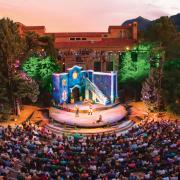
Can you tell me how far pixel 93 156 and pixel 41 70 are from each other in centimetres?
2460

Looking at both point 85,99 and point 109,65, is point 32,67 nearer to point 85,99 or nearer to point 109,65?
point 85,99

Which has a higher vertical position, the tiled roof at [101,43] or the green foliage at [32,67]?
the tiled roof at [101,43]

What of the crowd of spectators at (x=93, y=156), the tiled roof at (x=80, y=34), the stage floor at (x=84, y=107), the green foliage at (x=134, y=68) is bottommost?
the crowd of spectators at (x=93, y=156)

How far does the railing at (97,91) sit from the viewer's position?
159 ft

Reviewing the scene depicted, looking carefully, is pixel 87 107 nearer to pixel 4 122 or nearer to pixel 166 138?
pixel 4 122

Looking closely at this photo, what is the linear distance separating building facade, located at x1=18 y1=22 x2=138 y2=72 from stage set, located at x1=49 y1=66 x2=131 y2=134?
6904 millimetres

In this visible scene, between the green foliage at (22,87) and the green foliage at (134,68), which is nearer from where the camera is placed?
the green foliage at (22,87)

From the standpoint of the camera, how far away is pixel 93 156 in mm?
27578

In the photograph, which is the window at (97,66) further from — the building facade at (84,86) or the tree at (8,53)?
the tree at (8,53)

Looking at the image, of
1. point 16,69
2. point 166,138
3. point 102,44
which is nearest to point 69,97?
point 16,69

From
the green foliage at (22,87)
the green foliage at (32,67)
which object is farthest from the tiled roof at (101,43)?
the green foliage at (22,87)

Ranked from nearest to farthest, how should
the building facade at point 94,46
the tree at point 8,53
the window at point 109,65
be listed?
the tree at point 8,53, the building facade at point 94,46, the window at point 109,65

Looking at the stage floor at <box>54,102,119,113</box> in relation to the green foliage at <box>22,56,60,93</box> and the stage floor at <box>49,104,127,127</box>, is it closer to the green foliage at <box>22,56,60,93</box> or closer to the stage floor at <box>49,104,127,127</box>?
the stage floor at <box>49,104,127,127</box>

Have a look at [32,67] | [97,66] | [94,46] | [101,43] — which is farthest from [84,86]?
[101,43]
